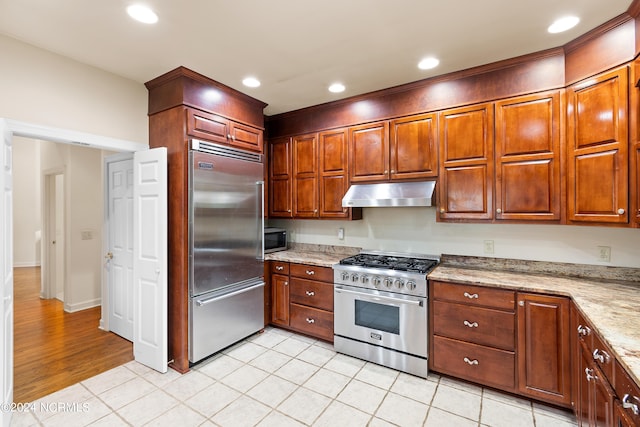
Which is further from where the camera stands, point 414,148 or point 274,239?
point 274,239

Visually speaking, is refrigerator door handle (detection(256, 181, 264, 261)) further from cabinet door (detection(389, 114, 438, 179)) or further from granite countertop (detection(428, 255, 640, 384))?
granite countertop (detection(428, 255, 640, 384))

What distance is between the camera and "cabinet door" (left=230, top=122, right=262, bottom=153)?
3148 mm

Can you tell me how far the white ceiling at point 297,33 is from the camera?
182 centimetres

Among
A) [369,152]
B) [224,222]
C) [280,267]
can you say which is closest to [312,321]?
[280,267]

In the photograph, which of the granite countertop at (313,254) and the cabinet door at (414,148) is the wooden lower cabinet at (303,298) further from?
the cabinet door at (414,148)

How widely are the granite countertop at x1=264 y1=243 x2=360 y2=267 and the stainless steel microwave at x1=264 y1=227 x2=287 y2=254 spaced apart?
8 centimetres

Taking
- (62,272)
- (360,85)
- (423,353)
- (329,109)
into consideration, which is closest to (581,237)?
(423,353)

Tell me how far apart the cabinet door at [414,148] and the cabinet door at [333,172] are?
0.57 meters

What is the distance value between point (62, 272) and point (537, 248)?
6.34 meters

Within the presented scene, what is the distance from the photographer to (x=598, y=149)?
2.07 metres

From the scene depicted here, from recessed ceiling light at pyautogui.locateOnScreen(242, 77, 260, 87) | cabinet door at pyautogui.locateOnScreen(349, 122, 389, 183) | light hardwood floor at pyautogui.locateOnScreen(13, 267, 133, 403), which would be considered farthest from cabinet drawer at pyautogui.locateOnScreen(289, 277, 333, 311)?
recessed ceiling light at pyautogui.locateOnScreen(242, 77, 260, 87)

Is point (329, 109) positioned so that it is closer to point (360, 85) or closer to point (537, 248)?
point (360, 85)

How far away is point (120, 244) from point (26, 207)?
6071 millimetres

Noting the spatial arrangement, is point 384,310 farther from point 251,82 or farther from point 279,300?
point 251,82
